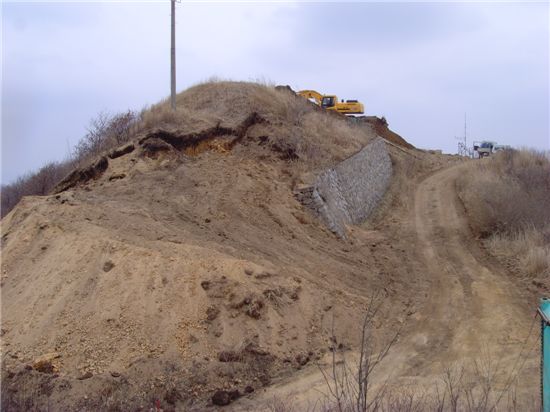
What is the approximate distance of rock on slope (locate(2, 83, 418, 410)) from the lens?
7582mm

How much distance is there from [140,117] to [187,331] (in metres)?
9.62

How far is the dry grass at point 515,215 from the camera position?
13234mm

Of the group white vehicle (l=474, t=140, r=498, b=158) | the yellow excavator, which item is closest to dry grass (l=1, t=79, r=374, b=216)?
the yellow excavator

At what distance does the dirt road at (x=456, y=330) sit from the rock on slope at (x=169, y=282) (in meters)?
0.63

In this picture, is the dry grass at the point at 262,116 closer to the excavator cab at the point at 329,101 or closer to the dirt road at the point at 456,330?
the dirt road at the point at 456,330

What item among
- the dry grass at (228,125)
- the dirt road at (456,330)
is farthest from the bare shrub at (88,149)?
the dirt road at (456,330)

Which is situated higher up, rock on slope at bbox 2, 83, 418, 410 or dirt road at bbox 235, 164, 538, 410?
rock on slope at bbox 2, 83, 418, 410

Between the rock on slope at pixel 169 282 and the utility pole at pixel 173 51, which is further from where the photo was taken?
the utility pole at pixel 173 51

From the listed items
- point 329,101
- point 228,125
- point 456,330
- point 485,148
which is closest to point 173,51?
point 228,125

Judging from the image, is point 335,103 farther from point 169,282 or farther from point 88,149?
point 169,282

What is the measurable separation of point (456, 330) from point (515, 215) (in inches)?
269

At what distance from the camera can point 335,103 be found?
118ft

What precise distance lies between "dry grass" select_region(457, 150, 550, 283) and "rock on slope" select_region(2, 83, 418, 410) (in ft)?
11.1

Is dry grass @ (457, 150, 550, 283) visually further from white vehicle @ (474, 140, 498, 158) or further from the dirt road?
white vehicle @ (474, 140, 498, 158)
